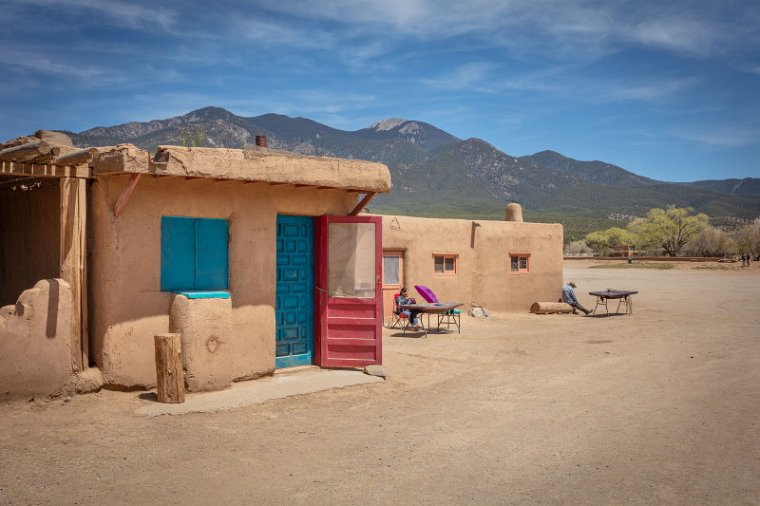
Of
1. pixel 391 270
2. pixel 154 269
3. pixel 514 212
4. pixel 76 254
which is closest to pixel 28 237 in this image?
pixel 76 254

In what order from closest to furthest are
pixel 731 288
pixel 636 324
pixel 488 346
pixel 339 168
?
1. pixel 339 168
2. pixel 488 346
3. pixel 636 324
4. pixel 731 288

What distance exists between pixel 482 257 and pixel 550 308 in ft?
9.33

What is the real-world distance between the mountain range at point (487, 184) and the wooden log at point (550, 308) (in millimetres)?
71800

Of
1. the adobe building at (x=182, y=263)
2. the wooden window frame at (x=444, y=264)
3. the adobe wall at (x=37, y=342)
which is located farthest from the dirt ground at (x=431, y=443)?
the wooden window frame at (x=444, y=264)

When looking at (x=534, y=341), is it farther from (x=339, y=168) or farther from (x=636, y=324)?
(x=339, y=168)

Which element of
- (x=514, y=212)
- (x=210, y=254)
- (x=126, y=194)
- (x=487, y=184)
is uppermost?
(x=487, y=184)

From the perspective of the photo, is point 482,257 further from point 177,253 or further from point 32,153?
point 32,153

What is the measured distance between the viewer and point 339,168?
9.68 m

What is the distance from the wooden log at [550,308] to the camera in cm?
2088

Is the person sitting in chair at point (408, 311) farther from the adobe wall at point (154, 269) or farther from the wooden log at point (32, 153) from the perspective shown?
the wooden log at point (32, 153)

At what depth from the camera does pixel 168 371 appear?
761cm

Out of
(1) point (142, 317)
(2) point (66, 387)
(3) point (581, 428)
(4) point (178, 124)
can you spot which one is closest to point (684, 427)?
(3) point (581, 428)

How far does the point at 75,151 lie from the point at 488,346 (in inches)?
351

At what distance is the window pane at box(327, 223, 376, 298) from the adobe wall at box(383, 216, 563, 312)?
767 centimetres
